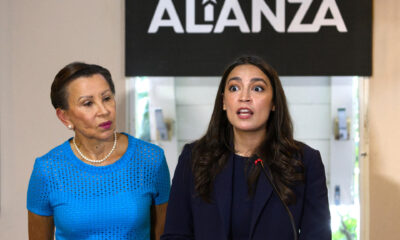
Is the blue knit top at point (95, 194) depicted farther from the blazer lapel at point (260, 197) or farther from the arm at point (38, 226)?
the blazer lapel at point (260, 197)

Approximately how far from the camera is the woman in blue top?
1977mm

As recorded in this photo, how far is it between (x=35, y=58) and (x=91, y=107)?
155cm

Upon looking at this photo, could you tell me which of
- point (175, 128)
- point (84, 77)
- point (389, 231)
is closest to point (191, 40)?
point (175, 128)

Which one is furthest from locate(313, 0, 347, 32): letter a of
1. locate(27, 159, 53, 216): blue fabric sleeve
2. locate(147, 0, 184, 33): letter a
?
locate(27, 159, 53, 216): blue fabric sleeve

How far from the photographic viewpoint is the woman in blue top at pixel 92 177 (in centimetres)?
198

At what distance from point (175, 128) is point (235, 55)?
71 centimetres

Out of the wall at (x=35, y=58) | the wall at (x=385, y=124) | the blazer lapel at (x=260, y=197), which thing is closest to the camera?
the blazer lapel at (x=260, y=197)

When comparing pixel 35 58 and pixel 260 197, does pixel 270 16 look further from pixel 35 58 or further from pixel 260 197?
pixel 260 197

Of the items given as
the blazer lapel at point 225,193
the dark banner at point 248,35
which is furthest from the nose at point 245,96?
the dark banner at point 248,35

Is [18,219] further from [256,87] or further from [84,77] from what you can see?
[256,87]

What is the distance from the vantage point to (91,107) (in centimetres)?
197

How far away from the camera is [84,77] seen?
1.99 meters

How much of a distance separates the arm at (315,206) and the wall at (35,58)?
6.22ft

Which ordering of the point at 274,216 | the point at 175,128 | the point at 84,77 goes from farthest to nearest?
1. the point at 175,128
2. the point at 84,77
3. the point at 274,216
